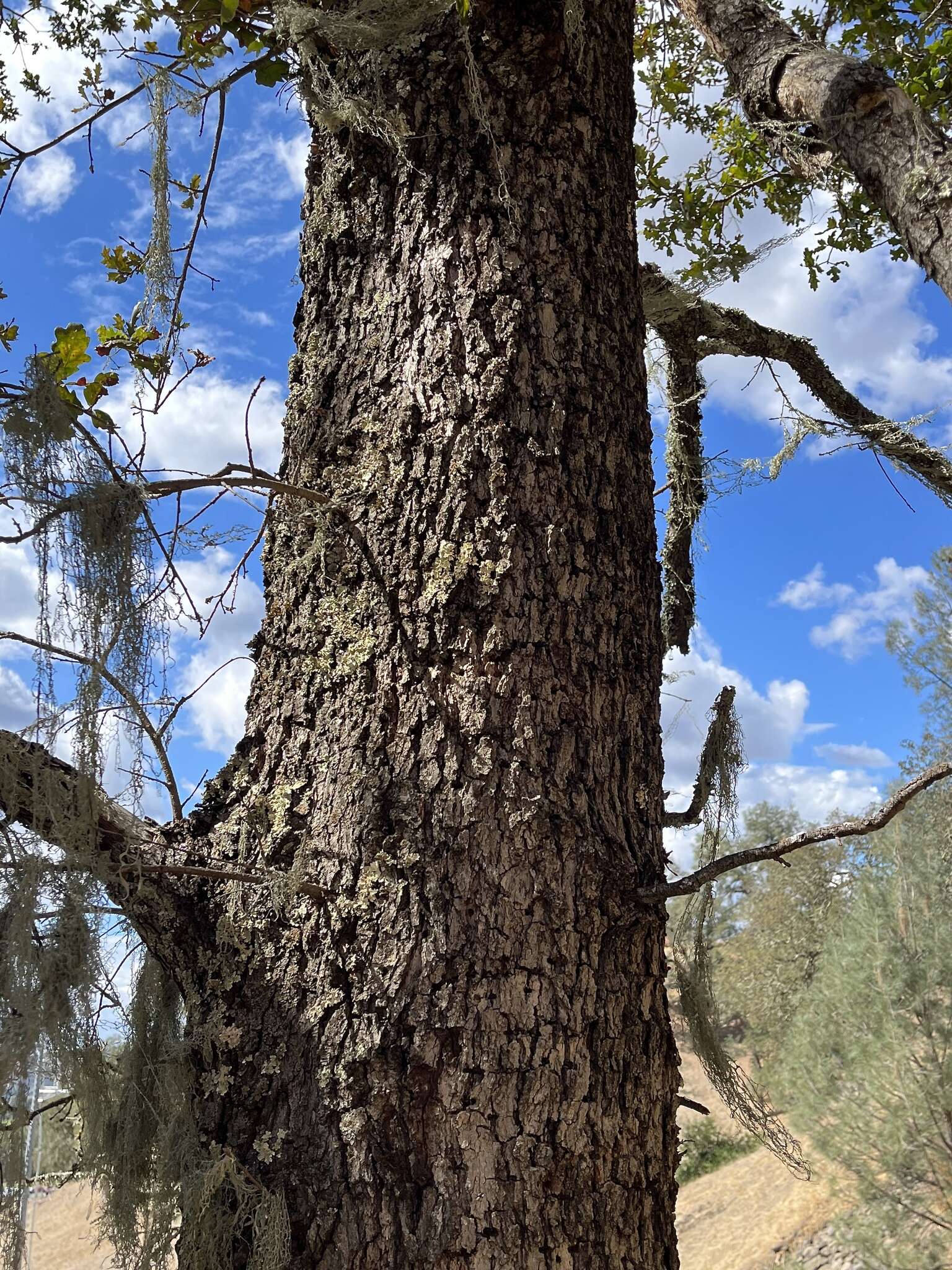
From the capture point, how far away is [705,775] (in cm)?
145

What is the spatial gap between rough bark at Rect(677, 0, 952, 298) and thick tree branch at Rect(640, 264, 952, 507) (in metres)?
0.43

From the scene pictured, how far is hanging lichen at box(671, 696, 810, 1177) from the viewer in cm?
136

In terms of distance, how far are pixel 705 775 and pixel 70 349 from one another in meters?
1.16

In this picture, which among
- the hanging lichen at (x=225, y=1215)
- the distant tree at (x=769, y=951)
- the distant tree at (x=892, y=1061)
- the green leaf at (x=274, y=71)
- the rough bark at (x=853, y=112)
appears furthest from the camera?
the distant tree at (x=769, y=951)

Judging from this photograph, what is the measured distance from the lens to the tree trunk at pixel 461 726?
1.07 metres

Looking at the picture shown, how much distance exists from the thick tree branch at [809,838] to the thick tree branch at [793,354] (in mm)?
1452

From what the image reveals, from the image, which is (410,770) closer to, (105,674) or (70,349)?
(105,674)

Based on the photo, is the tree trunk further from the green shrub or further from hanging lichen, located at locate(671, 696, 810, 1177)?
the green shrub

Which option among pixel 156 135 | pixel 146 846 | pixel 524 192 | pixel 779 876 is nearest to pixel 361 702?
pixel 146 846

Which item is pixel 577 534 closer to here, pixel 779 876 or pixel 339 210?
pixel 339 210

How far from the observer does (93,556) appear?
44.0 inches

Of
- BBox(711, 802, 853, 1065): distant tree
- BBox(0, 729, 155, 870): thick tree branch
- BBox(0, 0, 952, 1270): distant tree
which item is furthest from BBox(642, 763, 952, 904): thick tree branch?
BBox(711, 802, 853, 1065): distant tree

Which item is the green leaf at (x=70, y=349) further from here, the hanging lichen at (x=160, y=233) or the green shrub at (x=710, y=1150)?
the green shrub at (x=710, y=1150)

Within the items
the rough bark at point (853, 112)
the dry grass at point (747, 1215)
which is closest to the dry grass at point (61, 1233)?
the dry grass at point (747, 1215)
